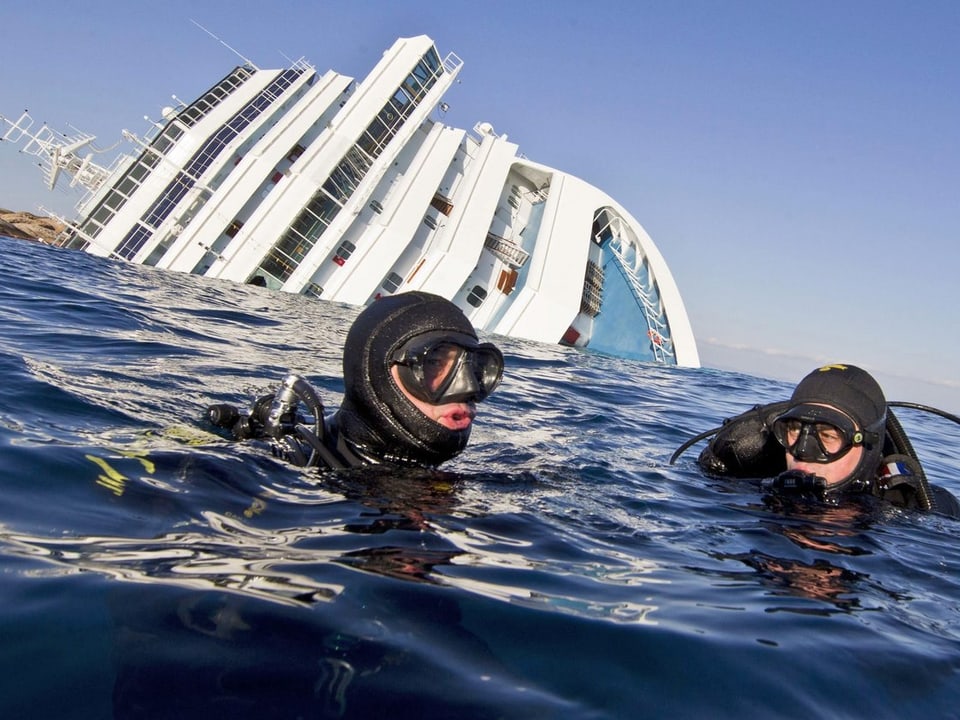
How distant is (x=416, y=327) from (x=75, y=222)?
60.9ft

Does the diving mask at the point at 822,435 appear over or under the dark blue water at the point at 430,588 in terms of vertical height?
over

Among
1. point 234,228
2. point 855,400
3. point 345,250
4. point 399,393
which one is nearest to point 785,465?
point 855,400

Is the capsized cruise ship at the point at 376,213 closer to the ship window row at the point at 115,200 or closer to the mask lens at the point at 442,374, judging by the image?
the ship window row at the point at 115,200

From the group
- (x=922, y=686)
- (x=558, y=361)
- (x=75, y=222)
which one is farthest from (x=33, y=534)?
(x=75, y=222)

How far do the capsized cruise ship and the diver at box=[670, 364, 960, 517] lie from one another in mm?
13691

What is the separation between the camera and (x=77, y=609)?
5.79ft

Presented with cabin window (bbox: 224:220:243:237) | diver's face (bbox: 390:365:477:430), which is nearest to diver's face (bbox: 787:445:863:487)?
diver's face (bbox: 390:365:477:430)

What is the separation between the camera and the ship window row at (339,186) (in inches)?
722

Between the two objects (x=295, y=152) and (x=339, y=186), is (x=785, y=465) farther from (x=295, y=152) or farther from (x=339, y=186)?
(x=295, y=152)

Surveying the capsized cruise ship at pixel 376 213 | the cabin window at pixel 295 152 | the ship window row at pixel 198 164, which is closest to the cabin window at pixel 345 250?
the capsized cruise ship at pixel 376 213

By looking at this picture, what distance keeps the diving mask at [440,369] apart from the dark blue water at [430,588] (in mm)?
411

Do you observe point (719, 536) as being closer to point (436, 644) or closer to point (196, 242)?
point (436, 644)

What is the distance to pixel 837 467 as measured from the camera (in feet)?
13.0

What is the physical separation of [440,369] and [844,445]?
7.23 ft
